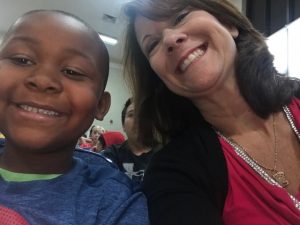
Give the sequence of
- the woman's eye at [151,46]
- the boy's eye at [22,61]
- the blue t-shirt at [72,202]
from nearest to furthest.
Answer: the blue t-shirt at [72,202] < the boy's eye at [22,61] < the woman's eye at [151,46]

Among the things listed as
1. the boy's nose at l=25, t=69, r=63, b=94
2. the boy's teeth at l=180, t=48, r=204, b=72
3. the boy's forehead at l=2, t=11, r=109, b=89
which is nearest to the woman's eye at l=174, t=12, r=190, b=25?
the boy's teeth at l=180, t=48, r=204, b=72

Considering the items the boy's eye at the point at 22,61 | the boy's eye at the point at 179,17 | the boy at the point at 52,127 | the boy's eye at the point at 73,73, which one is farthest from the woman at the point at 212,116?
the boy's eye at the point at 22,61

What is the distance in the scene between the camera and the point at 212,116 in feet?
3.51

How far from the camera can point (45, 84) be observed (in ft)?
2.67

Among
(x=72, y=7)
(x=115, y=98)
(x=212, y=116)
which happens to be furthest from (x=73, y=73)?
(x=115, y=98)

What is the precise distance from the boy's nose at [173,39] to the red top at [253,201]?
336mm

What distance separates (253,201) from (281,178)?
13 cm

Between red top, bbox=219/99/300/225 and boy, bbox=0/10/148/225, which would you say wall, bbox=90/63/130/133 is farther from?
red top, bbox=219/99/300/225

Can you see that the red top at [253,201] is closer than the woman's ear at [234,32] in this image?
Yes

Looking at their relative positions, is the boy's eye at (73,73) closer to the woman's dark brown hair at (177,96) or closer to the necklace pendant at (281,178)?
the woman's dark brown hair at (177,96)

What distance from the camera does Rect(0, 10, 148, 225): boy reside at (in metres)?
0.78

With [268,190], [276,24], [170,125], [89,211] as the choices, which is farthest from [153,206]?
[276,24]

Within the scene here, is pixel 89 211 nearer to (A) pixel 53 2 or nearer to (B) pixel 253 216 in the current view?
(B) pixel 253 216

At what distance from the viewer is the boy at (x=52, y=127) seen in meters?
0.78
